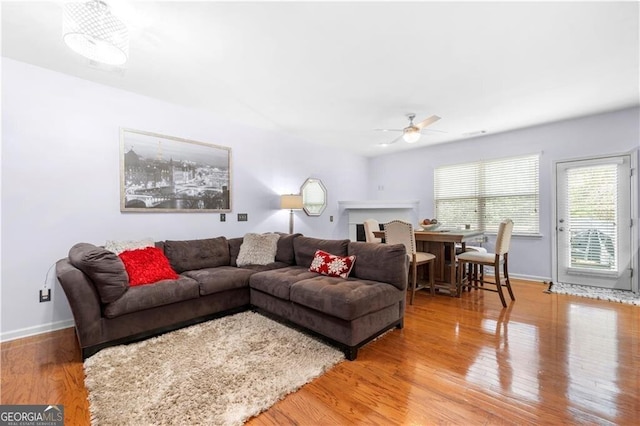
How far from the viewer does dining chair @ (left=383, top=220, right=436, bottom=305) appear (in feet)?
11.7

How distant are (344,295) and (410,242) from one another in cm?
169

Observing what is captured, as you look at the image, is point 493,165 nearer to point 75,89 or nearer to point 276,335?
point 276,335

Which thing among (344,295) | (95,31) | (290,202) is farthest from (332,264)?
(95,31)

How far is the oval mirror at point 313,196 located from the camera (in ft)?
17.7

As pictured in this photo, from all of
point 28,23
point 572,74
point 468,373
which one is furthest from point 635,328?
point 28,23

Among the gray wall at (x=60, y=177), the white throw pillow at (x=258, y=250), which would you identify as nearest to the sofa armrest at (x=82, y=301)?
the gray wall at (x=60, y=177)

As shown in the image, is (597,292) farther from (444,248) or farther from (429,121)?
(429,121)

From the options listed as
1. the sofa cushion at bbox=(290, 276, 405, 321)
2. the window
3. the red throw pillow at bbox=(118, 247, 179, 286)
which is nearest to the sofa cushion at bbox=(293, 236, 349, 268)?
the sofa cushion at bbox=(290, 276, 405, 321)

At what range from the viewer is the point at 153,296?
251 cm

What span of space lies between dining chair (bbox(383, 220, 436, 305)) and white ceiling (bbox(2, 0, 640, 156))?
1.63 meters

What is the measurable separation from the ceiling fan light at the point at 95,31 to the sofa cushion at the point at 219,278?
2.04 m

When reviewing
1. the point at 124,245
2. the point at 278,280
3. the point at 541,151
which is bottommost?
the point at 278,280

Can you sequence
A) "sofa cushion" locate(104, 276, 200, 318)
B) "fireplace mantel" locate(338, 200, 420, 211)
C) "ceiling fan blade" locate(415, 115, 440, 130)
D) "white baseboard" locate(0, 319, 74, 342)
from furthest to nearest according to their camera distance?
1. "fireplace mantel" locate(338, 200, 420, 211)
2. "ceiling fan blade" locate(415, 115, 440, 130)
3. "white baseboard" locate(0, 319, 74, 342)
4. "sofa cushion" locate(104, 276, 200, 318)

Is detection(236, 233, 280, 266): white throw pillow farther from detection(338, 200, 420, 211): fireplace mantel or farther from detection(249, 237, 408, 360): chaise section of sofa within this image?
detection(338, 200, 420, 211): fireplace mantel
